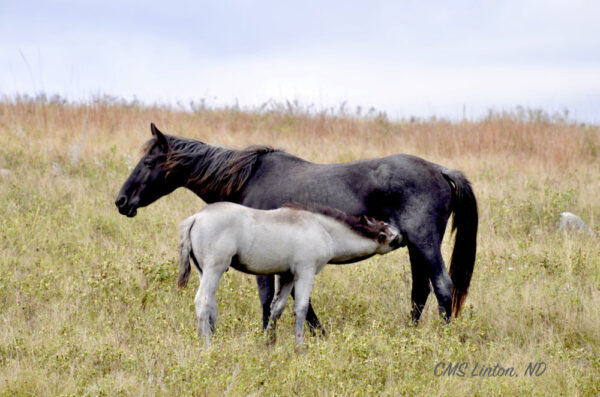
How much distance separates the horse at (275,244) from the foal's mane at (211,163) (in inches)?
39.9

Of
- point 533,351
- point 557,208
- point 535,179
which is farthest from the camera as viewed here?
point 535,179

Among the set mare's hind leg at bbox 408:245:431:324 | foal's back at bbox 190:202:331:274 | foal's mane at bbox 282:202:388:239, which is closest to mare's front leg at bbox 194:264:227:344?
foal's back at bbox 190:202:331:274

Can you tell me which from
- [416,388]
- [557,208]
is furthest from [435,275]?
[557,208]

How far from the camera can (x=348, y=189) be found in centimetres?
571

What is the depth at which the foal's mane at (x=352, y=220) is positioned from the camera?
521cm

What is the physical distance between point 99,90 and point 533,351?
45.7ft

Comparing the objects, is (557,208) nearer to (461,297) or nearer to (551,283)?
(551,283)

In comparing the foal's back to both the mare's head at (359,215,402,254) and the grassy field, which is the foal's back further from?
the grassy field

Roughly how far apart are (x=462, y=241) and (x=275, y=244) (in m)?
2.32

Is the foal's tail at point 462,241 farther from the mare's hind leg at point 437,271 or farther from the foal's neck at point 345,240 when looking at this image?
the foal's neck at point 345,240

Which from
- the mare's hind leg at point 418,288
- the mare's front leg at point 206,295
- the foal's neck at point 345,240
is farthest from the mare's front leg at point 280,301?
the mare's hind leg at point 418,288

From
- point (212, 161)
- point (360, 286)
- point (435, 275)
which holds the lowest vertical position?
point (360, 286)

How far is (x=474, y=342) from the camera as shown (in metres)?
5.62

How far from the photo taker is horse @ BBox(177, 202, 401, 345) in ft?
15.7
